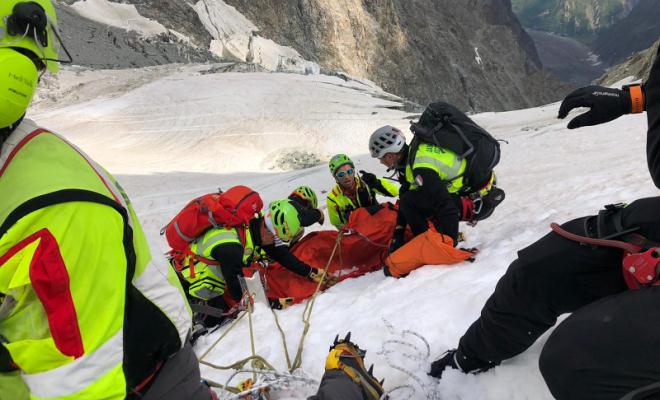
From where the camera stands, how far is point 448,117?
3150mm

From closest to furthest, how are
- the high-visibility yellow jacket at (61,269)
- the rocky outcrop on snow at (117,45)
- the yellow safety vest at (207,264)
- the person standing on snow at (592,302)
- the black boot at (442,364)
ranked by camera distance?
the high-visibility yellow jacket at (61,269)
the person standing on snow at (592,302)
the black boot at (442,364)
the yellow safety vest at (207,264)
the rocky outcrop on snow at (117,45)

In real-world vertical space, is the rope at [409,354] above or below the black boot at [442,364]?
below

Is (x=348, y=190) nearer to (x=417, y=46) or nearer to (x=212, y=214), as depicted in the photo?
(x=212, y=214)

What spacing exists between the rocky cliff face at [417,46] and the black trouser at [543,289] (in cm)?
2691

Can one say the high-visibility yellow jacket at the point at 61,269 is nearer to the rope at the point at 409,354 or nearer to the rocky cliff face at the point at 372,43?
the rope at the point at 409,354

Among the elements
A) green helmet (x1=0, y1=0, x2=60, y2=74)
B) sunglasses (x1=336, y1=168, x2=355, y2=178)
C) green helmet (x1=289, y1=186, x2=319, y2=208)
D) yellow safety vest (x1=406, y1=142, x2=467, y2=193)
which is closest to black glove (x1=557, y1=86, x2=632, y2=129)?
green helmet (x1=0, y1=0, x2=60, y2=74)

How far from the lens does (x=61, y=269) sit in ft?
3.04

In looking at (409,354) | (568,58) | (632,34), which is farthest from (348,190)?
(568,58)

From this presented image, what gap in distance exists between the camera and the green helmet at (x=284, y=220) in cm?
341

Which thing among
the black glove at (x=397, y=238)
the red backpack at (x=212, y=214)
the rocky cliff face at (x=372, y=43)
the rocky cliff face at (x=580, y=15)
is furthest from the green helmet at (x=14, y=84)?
the rocky cliff face at (x=580, y=15)

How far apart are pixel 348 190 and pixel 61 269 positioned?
3.55m

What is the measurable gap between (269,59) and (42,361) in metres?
24.0

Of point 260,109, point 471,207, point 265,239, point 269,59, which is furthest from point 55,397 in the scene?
point 269,59

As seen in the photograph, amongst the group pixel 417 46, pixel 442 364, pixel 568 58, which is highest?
pixel 568 58
